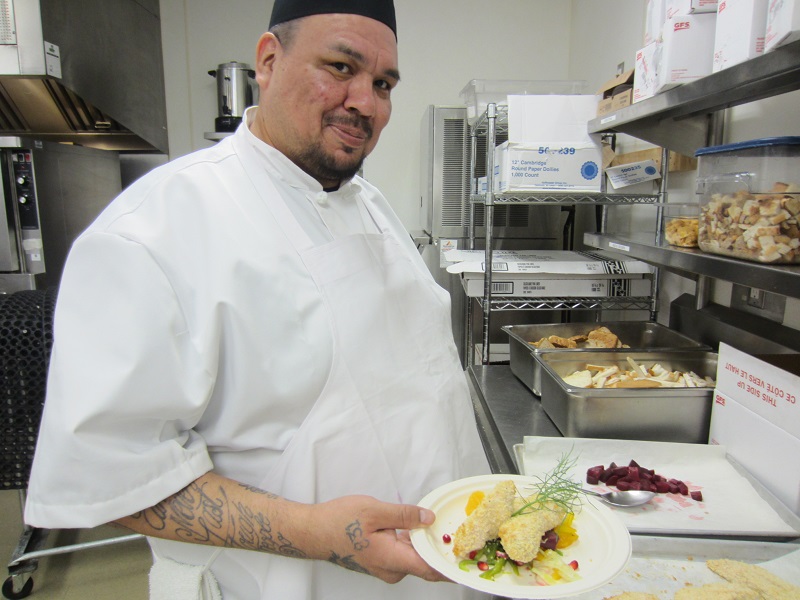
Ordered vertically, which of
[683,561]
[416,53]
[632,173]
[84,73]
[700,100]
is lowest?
[683,561]

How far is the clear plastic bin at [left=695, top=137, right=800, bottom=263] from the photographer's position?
0.92 metres

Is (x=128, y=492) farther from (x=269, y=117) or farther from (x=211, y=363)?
(x=269, y=117)

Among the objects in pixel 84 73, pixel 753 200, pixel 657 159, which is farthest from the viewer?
pixel 84 73

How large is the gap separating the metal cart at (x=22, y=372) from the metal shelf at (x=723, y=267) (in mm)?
1795

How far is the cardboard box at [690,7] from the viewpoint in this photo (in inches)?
A: 44.6

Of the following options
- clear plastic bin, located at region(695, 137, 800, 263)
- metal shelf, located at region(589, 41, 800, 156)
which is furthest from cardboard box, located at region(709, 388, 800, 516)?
metal shelf, located at region(589, 41, 800, 156)

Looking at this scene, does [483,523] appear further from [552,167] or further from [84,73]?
[84,73]

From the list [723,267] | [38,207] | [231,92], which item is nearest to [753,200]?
[723,267]

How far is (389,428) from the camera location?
90 cm

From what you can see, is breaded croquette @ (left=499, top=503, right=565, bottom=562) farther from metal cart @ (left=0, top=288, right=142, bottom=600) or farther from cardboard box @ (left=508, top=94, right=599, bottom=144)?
metal cart @ (left=0, top=288, right=142, bottom=600)

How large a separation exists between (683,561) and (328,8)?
1.12 meters

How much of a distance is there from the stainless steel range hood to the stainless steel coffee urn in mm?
414

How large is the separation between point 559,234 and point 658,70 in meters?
1.54

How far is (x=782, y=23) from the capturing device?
789 mm
